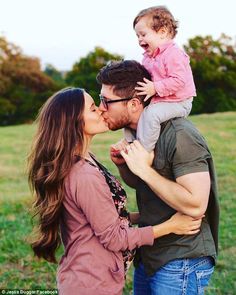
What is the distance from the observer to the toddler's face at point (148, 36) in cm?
289

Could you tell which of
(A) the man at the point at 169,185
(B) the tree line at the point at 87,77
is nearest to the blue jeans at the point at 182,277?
(A) the man at the point at 169,185

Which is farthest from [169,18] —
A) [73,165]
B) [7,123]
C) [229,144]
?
[7,123]

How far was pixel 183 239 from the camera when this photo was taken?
2.62 metres

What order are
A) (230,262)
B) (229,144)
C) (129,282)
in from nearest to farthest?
(129,282)
(230,262)
(229,144)

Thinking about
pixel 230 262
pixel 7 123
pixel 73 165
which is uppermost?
pixel 73 165

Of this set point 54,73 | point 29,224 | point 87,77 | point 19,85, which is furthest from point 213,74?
point 29,224

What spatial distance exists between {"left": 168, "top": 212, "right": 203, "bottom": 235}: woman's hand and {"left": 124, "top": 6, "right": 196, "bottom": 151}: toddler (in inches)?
13.5

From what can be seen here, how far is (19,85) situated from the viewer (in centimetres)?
3097

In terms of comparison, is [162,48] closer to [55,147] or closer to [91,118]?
[91,118]

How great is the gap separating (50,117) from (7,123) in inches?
1095

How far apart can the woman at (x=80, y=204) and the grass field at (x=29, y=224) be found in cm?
136

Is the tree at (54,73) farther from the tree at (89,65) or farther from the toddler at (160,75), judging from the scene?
the toddler at (160,75)

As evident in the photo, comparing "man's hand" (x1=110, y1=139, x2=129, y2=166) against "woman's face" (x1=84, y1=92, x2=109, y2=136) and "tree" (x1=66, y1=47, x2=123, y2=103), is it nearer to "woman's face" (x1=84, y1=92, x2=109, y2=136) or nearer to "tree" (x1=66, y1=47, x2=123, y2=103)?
"woman's face" (x1=84, y1=92, x2=109, y2=136)

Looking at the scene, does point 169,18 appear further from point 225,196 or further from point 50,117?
point 225,196
